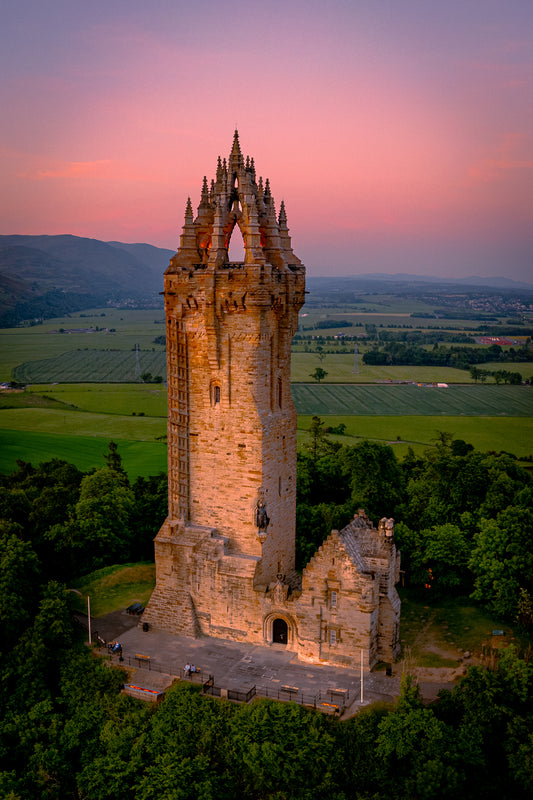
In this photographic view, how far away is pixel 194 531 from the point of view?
3447cm

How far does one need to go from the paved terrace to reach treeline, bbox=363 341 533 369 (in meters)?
92.4

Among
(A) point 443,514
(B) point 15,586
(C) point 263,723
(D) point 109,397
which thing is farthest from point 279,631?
(D) point 109,397

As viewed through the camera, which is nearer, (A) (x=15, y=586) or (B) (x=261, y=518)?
(B) (x=261, y=518)

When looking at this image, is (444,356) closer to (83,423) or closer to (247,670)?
(83,423)

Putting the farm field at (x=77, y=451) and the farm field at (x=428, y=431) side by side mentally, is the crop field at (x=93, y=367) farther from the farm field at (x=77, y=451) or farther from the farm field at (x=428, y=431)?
the farm field at (x=428, y=431)

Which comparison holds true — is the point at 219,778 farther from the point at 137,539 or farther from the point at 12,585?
the point at 137,539

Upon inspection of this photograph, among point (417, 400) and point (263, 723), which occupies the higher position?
point (417, 400)

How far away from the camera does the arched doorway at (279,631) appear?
32938 millimetres

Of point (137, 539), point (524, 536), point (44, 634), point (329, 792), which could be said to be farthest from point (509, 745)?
point (137, 539)

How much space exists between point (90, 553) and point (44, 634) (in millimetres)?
13155

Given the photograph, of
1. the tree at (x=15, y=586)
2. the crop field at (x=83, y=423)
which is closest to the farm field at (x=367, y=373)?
the crop field at (x=83, y=423)

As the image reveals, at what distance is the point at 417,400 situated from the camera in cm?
10362

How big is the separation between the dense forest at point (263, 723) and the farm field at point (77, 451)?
96.4ft

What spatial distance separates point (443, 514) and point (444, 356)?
284ft
